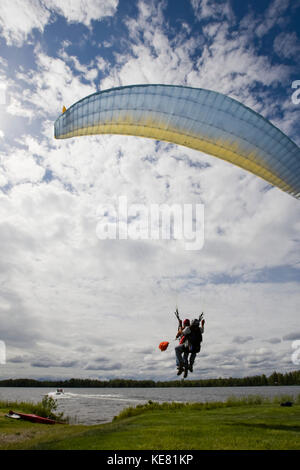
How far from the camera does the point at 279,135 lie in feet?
33.5

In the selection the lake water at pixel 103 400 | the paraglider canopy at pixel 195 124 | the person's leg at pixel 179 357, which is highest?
the paraglider canopy at pixel 195 124

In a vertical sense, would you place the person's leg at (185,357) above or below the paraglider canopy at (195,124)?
below

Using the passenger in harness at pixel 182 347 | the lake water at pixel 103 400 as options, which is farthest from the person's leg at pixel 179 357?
the lake water at pixel 103 400

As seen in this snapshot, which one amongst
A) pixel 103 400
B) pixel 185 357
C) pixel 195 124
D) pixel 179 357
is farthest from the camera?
pixel 103 400

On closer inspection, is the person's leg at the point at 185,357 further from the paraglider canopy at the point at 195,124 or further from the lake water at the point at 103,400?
the lake water at the point at 103,400

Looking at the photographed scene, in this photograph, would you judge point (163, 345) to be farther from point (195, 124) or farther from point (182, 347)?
point (195, 124)

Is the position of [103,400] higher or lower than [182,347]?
lower

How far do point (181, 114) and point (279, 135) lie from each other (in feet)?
10.5

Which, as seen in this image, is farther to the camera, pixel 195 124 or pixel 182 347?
pixel 182 347

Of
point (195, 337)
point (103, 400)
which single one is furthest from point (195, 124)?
point (103, 400)

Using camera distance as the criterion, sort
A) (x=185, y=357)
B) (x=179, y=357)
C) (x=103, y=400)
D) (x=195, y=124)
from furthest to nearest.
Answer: (x=103, y=400) < (x=179, y=357) < (x=185, y=357) < (x=195, y=124)
